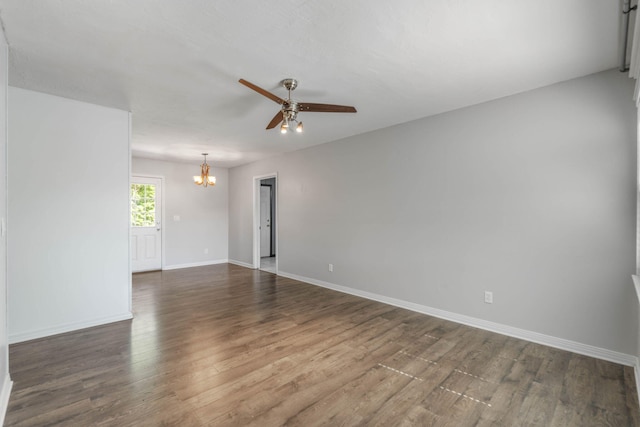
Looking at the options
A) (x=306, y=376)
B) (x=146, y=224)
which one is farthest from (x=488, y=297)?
(x=146, y=224)

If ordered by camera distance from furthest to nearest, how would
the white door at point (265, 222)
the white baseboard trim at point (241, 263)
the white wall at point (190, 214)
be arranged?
the white door at point (265, 222)
the white baseboard trim at point (241, 263)
the white wall at point (190, 214)

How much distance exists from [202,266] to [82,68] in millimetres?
5317

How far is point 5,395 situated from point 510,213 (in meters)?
4.44

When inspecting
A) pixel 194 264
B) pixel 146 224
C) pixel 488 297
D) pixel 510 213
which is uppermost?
pixel 510 213

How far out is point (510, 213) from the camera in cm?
312

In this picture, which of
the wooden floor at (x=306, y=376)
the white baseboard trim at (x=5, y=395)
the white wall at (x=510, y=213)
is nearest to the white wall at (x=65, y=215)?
the wooden floor at (x=306, y=376)

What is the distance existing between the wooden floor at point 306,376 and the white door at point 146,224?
321 cm

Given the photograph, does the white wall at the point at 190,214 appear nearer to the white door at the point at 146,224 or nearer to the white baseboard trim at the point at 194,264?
the white baseboard trim at the point at 194,264

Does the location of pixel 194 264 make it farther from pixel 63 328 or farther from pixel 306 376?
pixel 306 376

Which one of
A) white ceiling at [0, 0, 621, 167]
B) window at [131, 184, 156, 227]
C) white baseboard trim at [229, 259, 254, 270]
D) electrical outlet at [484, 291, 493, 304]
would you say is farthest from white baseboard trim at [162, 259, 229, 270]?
electrical outlet at [484, 291, 493, 304]

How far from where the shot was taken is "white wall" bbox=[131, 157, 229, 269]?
6.80 m

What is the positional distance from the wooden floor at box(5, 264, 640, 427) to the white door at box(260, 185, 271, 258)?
4.75 m

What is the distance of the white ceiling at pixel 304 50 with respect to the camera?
1.85m

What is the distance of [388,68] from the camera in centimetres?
256
